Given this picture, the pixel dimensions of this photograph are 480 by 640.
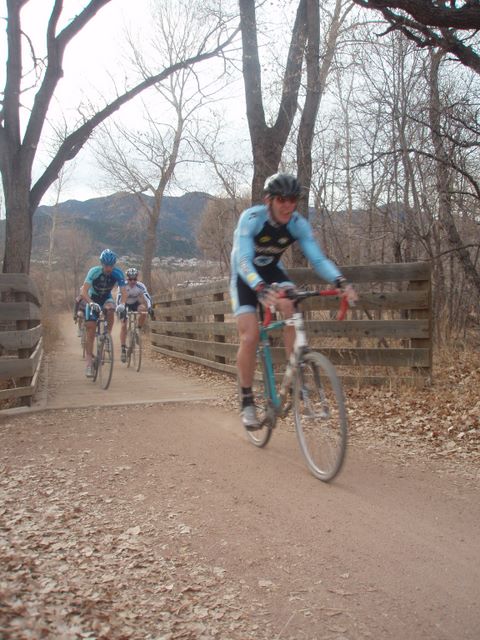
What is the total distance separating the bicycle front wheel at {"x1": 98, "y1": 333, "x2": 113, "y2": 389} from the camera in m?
8.38

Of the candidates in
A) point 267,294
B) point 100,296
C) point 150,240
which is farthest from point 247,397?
point 150,240

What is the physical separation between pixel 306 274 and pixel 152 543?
477 cm

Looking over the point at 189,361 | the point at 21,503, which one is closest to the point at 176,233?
the point at 189,361

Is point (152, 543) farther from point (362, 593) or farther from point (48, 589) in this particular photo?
point (362, 593)

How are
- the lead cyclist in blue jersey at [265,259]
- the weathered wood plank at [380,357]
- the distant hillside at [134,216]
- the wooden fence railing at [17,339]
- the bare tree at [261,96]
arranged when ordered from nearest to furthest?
the lead cyclist in blue jersey at [265,259] < the wooden fence railing at [17,339] < the weathered wood plank at [380,357] < the bare tree at [261,96] < the distant hillside at [134,216]

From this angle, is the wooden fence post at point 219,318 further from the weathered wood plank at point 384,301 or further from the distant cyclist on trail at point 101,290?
the weathered wood plank at point 384,301

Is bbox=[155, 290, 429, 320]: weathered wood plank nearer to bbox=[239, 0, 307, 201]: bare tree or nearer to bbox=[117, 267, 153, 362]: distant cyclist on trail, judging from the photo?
bbox=[239, 0, 307, 201]: bare tree

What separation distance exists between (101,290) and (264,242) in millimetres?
4943

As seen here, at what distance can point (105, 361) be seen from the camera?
28.4 ft

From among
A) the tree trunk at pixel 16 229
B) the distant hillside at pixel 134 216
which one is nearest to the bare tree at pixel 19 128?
the tree trunk at pixel 16 229

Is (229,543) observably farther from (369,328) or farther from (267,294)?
(369,328)

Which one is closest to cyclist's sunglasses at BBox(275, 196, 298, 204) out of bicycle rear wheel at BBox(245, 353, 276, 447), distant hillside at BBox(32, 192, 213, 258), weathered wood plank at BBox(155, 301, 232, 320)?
bicycle rear wheel at BBox(245, 353, 276, 447)

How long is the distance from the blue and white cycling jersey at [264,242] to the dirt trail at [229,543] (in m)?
1.52

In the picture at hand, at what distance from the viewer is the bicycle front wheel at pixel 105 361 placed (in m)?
8.38
